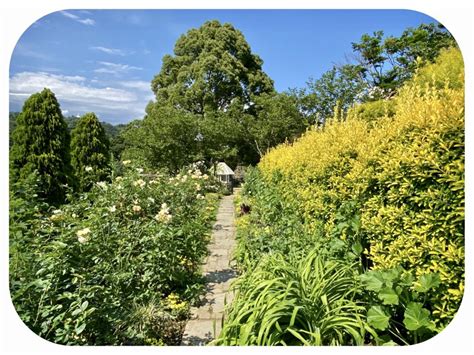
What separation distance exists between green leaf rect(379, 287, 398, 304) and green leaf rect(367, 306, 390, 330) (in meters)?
0.10

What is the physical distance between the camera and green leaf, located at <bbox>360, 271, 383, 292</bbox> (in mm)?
1870

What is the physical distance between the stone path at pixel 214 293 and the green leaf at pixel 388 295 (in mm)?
1011

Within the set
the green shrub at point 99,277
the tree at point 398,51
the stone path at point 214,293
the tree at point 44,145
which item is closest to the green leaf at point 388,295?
the stone path at point 214,293

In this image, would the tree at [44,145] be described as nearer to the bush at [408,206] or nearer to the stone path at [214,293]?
the stone path at [214,293]

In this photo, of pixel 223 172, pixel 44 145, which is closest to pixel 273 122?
pixel 223 172

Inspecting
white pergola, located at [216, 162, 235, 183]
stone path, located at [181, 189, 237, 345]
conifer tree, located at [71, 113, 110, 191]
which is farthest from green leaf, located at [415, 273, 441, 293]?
white pergola, located at [216, 162, 235, 183]

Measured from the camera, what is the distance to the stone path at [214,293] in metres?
2.42

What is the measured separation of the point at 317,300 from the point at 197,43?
58.1 feet

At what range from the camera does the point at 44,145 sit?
537 cm

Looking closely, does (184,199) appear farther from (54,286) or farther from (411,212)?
(411,212)

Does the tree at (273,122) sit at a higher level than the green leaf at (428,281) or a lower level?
higher

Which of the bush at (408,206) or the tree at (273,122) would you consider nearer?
the bush at (408,206)

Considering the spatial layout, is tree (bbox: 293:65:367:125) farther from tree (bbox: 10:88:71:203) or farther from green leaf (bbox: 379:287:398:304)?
green leaf (bbox: 379:287:398:304)

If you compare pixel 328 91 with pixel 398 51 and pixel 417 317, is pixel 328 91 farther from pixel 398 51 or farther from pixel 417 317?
pixel 417 317
